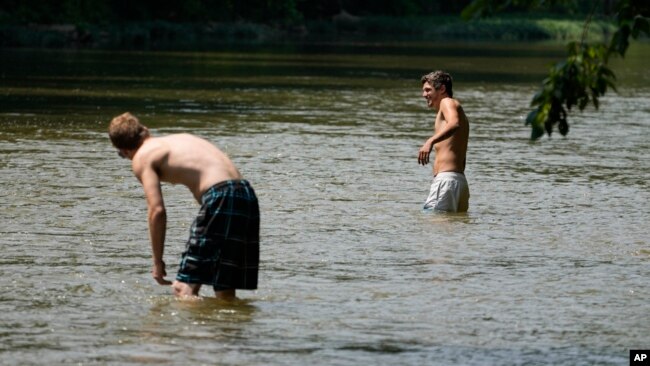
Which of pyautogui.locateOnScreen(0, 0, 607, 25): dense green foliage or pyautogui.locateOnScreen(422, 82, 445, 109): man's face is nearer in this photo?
pyautogui.locateOnScreen(422, 82, 445, 109): man's face

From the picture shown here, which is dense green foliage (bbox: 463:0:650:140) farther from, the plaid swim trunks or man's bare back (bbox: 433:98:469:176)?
man's bare back (bbox: 433:98:469:176)

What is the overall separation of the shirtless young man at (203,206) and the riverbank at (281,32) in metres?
39.2

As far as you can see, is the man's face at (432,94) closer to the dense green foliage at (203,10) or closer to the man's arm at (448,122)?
the man's arm at (448,122)

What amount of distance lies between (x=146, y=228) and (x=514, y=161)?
7.75m

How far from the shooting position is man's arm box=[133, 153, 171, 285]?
9.11 m

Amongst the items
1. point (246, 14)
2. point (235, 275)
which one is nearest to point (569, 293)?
point (235, 275)

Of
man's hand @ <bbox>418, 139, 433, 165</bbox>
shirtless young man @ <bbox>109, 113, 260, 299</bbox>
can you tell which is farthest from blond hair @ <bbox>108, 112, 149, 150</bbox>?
man's hand @ <bbox>418, 139, 433, 165</bbox>

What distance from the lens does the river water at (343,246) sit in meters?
9.03

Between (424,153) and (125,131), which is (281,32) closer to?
(424,153)

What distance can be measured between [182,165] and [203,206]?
0.97ft

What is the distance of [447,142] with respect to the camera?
1428 centimetres

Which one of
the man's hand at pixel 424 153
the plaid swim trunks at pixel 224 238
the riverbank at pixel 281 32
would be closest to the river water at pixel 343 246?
the plaid swim trunks at pixel 224 238

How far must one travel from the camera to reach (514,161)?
20.2 m

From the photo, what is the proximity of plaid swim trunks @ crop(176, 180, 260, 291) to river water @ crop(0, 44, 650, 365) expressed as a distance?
12.0 inches
